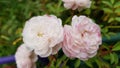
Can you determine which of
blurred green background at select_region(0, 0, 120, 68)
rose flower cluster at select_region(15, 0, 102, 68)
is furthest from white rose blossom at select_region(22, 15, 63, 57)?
blurred green background at select_region(0, 0, 120, 68)

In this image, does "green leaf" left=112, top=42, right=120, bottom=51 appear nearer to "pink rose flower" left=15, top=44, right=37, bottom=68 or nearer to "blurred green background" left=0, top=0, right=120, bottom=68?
"blurred green background" left=0, top=0, right=120, bottom=68

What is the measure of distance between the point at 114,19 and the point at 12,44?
1.83ft

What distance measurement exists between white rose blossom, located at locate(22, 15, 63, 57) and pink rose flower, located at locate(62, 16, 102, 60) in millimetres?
27

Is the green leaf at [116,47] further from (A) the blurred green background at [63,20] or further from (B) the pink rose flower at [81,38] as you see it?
(B) the pink rose flower at [81,38]

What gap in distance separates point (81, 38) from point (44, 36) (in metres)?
0.12

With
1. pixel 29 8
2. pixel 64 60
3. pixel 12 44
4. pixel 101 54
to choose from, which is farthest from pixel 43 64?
pixel 29 8

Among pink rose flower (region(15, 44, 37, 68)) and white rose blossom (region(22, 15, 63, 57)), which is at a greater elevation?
white rose blossom (region(22, 15, 63, 57))

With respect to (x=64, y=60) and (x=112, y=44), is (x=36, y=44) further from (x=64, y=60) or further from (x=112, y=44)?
(x=112, y=44)

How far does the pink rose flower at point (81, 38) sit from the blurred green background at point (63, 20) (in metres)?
0.12

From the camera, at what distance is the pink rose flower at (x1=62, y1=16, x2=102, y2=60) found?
3.77 ft

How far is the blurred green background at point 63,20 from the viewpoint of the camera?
4.22ft

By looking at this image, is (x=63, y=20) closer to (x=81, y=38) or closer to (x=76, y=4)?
(x=76, y=4)

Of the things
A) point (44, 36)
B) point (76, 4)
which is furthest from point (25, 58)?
point (76, 4)

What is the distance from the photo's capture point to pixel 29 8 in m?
1.81
